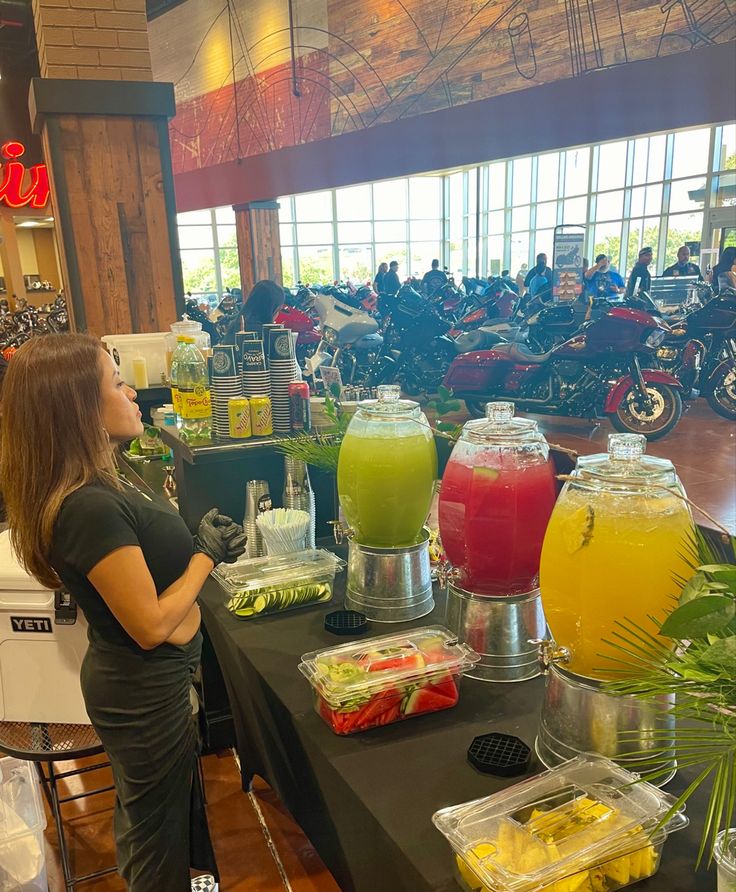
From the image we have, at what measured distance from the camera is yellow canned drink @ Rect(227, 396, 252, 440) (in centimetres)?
198

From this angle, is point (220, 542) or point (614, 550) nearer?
point (614, 550)

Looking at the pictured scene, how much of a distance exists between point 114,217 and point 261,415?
2.37 meters

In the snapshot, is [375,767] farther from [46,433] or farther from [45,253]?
[45,253]

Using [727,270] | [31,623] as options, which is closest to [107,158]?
[31,623]

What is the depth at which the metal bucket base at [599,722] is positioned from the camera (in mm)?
973

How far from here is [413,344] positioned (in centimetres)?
802

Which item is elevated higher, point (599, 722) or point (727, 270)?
point (727, 270)

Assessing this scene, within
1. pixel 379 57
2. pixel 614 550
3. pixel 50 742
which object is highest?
pixel 379 57

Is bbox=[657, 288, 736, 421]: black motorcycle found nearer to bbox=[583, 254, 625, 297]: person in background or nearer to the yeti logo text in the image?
bbox=[583, 254, 625, 297]: person in background

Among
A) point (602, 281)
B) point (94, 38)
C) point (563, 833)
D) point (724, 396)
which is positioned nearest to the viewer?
point (563, 833)

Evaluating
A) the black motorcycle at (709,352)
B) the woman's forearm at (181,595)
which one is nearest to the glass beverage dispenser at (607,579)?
the woman's forearm at (181,595)

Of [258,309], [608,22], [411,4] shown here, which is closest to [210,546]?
[258,309]

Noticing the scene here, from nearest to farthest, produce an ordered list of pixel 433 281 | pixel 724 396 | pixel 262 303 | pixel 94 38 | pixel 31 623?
pixel 31 623 → pixel 94 38 → pixel 262 303 → pixel 724 396 → pixel 433 281

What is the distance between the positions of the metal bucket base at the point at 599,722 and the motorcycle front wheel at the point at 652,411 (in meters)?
5.08
